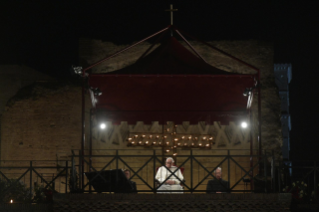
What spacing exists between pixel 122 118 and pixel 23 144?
3.60m

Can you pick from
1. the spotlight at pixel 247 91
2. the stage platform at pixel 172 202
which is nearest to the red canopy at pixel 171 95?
the spotlight at pixel 247 91

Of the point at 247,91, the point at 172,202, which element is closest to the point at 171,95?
the point at 247,91

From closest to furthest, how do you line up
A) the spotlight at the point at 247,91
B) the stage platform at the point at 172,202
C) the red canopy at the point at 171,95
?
the stage platform at the point at 172,202, the spotlight at the point at 247,91, the red canopy at the point at 171,95

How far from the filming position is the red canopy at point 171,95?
38.7 feet

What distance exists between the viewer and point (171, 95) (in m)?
12.5

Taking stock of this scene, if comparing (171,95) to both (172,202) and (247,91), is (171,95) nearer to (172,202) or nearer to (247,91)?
(247,91)

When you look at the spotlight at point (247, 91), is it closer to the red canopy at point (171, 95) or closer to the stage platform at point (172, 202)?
the red canopy at point (171, 95)

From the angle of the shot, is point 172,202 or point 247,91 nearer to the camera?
point 172,202

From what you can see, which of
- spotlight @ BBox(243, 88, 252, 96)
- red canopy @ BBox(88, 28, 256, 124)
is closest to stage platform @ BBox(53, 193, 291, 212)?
spotlight @ BBox(243, 88, 252, 96)

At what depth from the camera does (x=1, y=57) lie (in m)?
18.1

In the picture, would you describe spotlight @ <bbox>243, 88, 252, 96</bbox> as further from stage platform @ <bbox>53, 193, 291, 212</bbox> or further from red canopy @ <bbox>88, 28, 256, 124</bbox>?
stage platform @ <bbox>53, 193, 291, 212</bbox>

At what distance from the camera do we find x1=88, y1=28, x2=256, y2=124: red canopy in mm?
11797

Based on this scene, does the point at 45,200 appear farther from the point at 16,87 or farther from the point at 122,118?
the point at 16,87

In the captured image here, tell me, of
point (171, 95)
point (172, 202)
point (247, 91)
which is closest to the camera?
point (172, 202)
